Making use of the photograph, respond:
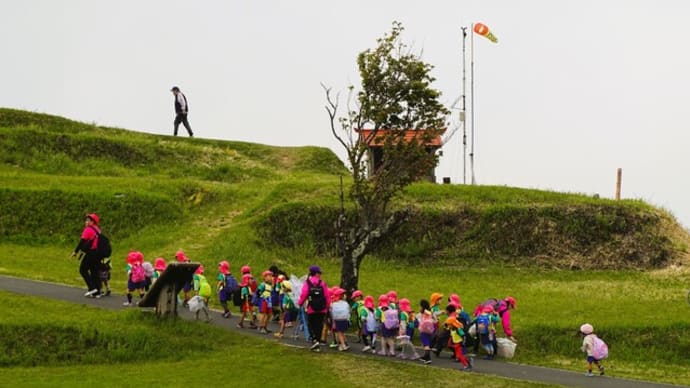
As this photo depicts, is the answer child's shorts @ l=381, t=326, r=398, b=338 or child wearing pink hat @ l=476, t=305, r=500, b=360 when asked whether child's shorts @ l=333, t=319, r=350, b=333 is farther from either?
child wearing pink hat @ l=476, t=305, r=500, b=360

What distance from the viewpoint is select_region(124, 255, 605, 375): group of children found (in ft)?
69.5

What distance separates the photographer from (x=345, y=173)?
50.1m

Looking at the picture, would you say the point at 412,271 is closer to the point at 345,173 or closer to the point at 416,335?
the point at 416,335

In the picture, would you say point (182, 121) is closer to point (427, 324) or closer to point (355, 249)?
point (355, 249)

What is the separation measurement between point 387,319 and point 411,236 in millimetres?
14260

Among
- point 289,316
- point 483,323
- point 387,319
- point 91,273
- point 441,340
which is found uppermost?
point 91,273

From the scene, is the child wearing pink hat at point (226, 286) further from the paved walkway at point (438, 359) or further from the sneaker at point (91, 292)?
the sneaker at point (91, 292)

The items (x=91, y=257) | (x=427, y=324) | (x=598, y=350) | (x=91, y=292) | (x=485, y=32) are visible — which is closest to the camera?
(x=598, y=350)

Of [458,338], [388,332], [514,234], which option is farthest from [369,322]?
[514,234]

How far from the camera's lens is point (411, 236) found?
3553cm

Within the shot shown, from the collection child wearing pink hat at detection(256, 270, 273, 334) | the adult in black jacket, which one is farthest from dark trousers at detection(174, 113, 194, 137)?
child wearing pink hat at detection(256, 270, 273, 334)

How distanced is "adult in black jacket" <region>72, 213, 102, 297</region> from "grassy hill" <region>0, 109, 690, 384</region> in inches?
98.1

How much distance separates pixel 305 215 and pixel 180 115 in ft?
59.4

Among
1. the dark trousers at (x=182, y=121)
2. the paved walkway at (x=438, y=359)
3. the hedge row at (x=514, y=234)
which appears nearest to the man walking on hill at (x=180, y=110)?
the dark trousers at (x=182, y=121)
